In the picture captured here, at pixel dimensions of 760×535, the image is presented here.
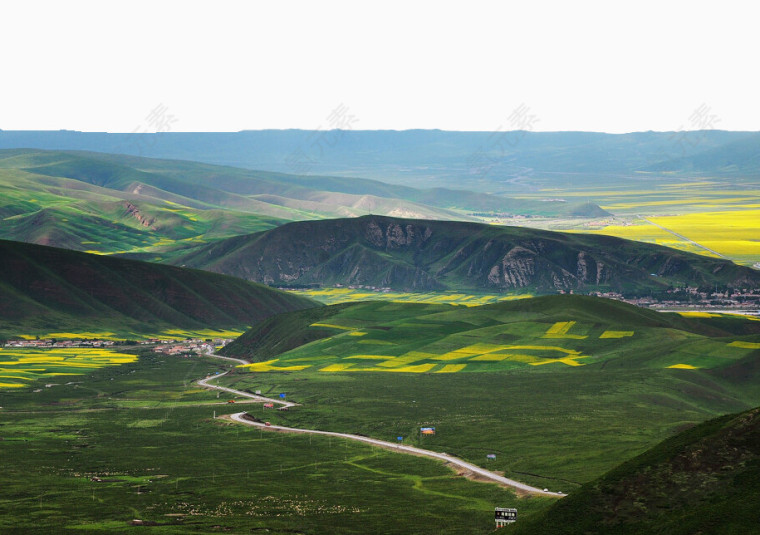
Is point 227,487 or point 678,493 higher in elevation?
point 678,493

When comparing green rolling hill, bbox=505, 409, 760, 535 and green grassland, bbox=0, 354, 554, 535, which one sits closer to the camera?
green rolling hill, bbox=505, 409, 760, 535

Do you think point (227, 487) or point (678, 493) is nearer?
point (678, 493)

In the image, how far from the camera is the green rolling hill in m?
92.4

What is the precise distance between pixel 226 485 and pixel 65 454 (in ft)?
134

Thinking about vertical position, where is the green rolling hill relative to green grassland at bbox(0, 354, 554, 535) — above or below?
above

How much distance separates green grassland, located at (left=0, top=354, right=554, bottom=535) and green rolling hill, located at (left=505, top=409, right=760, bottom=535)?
701 inches

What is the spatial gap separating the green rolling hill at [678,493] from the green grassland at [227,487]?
1781 centimetres

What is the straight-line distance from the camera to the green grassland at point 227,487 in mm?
120750

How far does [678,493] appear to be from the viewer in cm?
9806

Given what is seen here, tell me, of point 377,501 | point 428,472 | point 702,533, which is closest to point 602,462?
point 428,472

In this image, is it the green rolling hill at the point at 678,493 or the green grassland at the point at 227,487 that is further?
the green grassland at the point at 227,487

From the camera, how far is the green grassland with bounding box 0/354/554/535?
396ft

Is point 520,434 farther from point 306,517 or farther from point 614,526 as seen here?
point 614,526

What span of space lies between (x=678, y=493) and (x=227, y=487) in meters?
68.4
